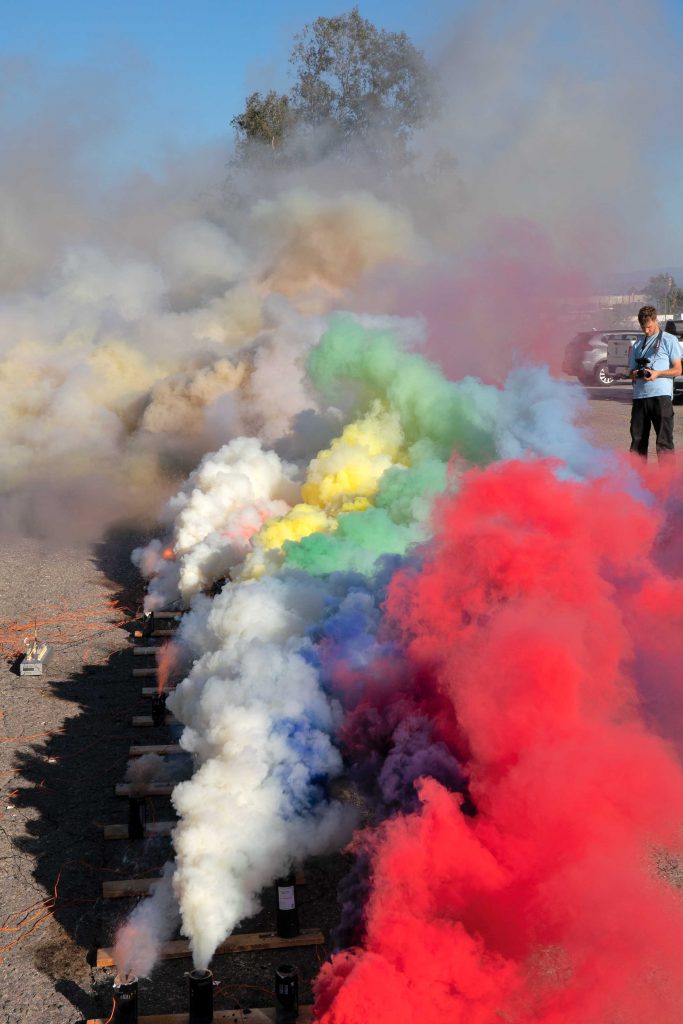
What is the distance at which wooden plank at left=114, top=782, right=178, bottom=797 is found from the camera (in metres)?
5.81

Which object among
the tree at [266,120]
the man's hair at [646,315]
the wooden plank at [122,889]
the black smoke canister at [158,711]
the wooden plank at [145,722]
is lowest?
the wooden plank at [122,889]

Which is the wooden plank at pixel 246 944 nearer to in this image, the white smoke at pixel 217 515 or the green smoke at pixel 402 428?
the green smoke at pixel 402 428

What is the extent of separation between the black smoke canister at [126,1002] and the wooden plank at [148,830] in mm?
1497

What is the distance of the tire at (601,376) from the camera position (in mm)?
22734

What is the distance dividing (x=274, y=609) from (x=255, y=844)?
185 centimetres

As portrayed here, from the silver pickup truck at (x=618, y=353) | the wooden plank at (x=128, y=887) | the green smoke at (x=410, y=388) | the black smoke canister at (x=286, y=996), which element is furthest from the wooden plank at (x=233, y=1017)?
the silver pickup truck at (x=618, y=353)

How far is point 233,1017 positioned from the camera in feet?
13.5

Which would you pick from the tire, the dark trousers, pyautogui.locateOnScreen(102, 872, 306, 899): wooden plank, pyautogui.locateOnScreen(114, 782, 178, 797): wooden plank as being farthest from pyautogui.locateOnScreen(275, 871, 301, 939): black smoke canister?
the tire

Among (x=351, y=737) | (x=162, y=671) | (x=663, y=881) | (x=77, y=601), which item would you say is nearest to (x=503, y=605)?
(x=351, y=737)

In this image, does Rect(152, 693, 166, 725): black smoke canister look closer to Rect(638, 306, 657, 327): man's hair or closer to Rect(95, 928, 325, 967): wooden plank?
Rect(95, 928, 325, 967): wooden plank

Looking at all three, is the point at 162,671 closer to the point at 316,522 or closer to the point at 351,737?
the point at 316,522

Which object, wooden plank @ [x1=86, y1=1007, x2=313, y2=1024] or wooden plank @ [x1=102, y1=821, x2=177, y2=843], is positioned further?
wooden plank @ [x1=102, y1=821, x2=177, y2=843]

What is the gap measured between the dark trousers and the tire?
15195 millimetres

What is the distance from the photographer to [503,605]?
16.3 ft
